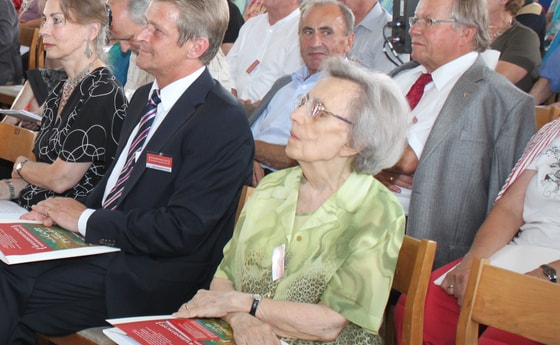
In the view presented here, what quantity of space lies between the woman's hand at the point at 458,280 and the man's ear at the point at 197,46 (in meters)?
1.12

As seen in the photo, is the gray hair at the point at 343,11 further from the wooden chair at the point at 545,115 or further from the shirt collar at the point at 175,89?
the shirt collar at the point at 175,89

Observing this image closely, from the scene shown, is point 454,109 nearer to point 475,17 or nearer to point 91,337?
point 475,17

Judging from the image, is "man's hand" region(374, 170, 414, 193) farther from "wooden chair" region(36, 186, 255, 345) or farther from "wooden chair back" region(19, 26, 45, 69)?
"wooden chair back" region(19, 26, 45, 69)

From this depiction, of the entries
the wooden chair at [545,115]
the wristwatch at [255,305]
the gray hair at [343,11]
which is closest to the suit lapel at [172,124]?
the wristwatch at [255,305]

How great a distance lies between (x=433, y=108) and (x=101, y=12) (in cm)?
141

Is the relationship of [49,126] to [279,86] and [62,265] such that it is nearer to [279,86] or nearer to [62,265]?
[62,265]

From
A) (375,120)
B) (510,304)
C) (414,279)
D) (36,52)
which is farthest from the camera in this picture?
(36,52)

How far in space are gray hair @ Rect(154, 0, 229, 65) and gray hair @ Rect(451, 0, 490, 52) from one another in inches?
36.6

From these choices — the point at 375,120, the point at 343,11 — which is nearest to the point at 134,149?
the point at 375,120

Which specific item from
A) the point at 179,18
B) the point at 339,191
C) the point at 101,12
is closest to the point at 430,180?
the point at 339,191

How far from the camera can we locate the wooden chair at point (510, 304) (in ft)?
5.38

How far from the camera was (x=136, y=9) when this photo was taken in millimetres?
3506

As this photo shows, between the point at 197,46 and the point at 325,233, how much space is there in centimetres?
91

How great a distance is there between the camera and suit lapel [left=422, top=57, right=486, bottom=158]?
2.58 m
